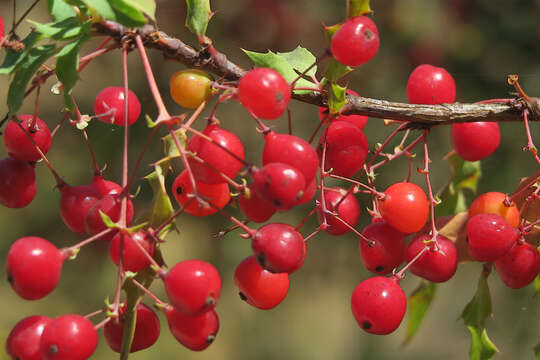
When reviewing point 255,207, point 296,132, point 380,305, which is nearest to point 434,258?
point 380,305

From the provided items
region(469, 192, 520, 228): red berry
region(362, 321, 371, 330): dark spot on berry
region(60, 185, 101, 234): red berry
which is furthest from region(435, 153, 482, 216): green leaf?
region(60, 185, 101, 234): red berry

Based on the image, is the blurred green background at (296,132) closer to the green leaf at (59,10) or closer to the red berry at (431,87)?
Answer: the red berry at (431,87)

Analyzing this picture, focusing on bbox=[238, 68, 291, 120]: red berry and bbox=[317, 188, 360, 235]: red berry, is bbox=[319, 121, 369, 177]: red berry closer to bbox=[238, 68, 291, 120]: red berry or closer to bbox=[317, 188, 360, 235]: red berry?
bbox=[317, 188, 360, 235]: red berry

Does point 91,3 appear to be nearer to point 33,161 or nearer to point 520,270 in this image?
point 33,161

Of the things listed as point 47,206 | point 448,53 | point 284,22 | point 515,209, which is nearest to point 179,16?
point 284,22

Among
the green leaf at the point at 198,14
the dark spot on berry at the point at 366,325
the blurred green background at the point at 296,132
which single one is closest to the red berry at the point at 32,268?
the green leaf at the point at 198,14

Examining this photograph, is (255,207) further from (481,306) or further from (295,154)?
(481,306)

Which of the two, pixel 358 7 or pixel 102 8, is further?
pixel 358 7
